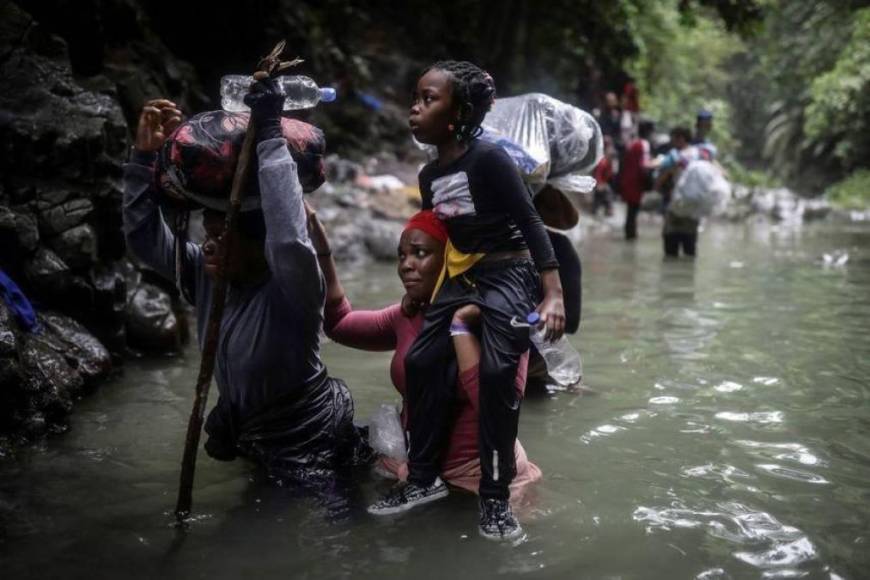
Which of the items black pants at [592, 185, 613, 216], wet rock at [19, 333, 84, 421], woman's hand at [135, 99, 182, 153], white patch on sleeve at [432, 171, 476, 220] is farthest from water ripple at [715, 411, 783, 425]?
black pants at [592, 185, 613, 216]

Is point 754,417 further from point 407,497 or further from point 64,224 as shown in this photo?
point 64,224

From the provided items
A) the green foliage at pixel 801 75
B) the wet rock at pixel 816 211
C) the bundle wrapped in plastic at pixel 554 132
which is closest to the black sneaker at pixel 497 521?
the bundle wrapped in plastic at pixel 554 132

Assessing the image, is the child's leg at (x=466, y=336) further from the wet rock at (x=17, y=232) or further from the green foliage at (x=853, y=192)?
the green foliage at (x=853, y=192)

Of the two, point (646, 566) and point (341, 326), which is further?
point (341, 326)

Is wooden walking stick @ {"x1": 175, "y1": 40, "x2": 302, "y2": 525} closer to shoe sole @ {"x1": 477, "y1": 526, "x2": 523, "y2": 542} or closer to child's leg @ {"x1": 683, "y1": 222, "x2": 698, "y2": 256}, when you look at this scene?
shoe sole @ {"x1": 477, "y1": 526, "x2": 523, "y2": 542}

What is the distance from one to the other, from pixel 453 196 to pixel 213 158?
32.1 inches

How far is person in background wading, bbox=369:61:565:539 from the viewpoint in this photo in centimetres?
278

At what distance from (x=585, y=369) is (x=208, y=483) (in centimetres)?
253

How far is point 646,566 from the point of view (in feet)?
7.89

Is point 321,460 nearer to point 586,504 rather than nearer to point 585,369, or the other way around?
point 586,504

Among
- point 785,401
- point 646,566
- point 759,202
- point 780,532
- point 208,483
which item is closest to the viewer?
point 646,566

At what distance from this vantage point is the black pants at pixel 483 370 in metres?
2.76

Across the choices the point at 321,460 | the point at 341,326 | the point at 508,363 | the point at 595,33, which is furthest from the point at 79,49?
the point at 595,33

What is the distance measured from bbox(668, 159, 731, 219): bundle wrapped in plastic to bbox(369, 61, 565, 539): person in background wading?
6801 millimetres
